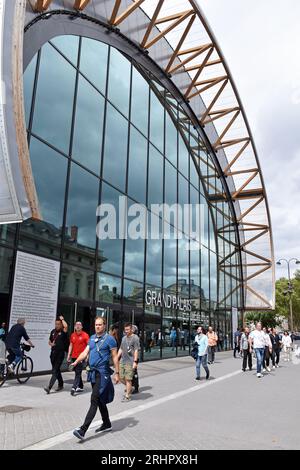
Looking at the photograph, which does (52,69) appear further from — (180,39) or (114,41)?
(180,39)

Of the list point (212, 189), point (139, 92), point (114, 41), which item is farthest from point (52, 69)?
point (212, 189)

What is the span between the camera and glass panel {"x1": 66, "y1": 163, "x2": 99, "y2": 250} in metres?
13.8

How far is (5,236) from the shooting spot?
35.1 ft

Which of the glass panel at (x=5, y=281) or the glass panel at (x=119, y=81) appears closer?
the glass panel at (x=5, y=281)

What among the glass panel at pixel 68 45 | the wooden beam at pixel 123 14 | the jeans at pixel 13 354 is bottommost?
the jeans at pixel 13 354

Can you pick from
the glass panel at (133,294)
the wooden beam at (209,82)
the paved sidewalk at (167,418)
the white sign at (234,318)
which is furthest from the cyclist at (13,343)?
the white sign at (234,318)

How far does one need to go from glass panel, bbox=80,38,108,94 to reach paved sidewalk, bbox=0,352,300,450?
1099cm

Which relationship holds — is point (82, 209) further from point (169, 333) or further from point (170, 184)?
point (169, 333)

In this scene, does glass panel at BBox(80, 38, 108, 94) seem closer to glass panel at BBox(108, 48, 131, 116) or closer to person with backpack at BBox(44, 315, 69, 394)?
glass panel at BBox(108, 48, 131, 116)

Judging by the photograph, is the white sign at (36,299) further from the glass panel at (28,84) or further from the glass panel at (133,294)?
the glass panel at (133,294)

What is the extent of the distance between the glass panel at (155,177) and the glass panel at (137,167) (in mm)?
559

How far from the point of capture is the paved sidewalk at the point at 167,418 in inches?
210

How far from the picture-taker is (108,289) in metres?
15.5
